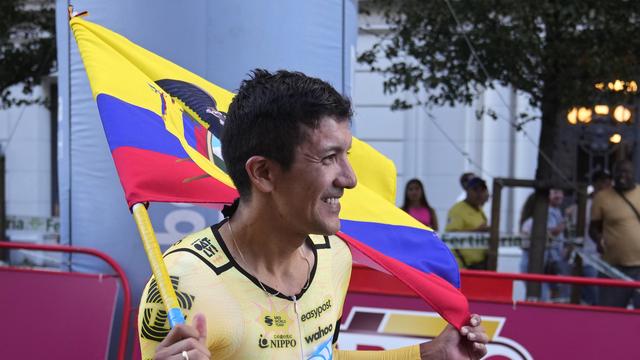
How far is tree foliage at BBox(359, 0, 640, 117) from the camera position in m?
7.31

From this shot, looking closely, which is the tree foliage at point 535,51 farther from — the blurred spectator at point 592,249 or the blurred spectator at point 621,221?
the blurred spectator at point 621,221

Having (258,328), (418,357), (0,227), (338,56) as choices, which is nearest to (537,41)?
(338,56)

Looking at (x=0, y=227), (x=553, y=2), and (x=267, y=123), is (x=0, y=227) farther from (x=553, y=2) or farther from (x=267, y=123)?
(x=267, y=123)

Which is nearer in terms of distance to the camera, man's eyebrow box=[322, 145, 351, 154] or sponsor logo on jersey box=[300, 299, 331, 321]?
man's eyebrow box=[322, 145, 351, 154]

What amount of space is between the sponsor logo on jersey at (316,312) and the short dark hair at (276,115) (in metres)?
0.43

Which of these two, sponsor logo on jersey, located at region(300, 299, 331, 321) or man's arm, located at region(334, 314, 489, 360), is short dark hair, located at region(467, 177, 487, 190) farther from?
sponsor logo on jersey, located at region(300, 299, 331, 321)

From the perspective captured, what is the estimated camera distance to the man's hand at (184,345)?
1558 millimetres

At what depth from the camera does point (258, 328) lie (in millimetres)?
1893

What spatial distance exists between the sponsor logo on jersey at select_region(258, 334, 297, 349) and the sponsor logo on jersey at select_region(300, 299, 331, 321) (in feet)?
0.26

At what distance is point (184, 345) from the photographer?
156 centimetres

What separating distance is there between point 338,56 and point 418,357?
2897 mm

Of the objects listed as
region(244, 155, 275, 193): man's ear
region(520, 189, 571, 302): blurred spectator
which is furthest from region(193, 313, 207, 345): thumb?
region(520, 189, 571, 302): blurred spectator

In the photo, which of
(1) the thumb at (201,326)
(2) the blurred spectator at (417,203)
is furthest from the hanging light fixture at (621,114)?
(1) the thumb at (201,326)

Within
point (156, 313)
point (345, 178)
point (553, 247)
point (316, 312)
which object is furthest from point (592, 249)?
point (156, 313)
